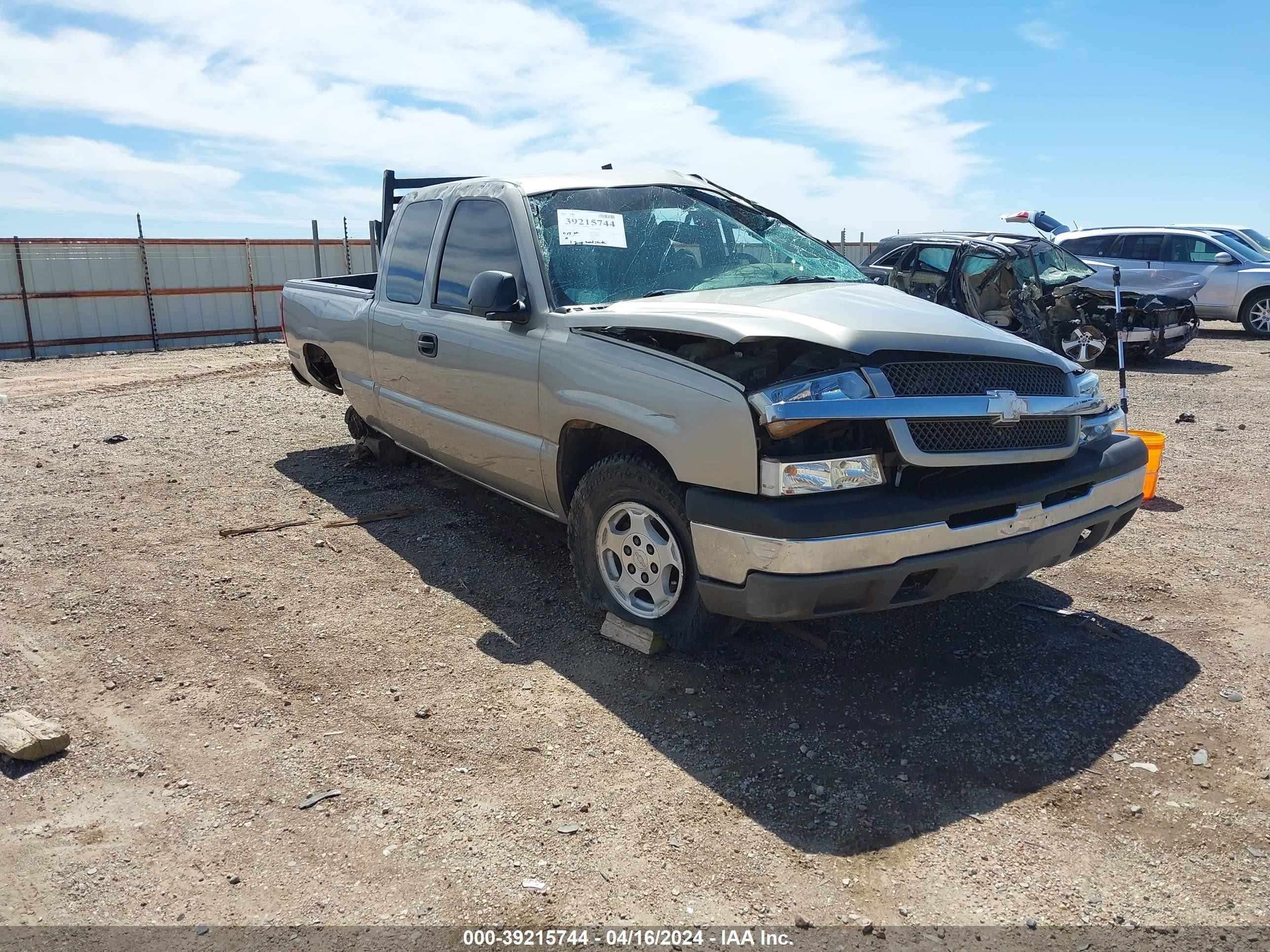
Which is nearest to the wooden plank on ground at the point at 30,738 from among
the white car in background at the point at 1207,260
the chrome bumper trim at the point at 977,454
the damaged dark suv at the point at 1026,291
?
the chrome bumper trim at the point at 977,454

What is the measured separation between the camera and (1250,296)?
15.5 metres

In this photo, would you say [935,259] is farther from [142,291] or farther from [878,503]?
[142,291]

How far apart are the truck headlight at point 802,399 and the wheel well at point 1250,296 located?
15523mm

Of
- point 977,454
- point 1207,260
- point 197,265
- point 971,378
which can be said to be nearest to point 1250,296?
point 1207,260

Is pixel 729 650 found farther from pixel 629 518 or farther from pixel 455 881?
pixel 455 881

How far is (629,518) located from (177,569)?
2711mm

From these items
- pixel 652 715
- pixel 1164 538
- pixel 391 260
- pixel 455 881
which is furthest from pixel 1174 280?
pixel 455 881

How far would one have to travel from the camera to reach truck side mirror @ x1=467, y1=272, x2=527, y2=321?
4113 millimetres

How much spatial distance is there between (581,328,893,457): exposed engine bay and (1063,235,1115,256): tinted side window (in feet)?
46.3

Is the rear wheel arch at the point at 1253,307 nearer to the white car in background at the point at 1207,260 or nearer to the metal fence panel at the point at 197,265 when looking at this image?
the white car in background at the point at 1207,260

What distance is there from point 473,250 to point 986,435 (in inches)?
107

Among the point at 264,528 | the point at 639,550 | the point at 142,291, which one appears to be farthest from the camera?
the point at 142,291

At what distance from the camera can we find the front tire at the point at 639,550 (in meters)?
3.62

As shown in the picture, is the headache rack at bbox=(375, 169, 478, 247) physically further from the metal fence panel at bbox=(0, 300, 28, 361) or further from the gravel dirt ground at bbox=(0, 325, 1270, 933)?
the metal fence panel at bbox=(0, 300, 28, 361)
